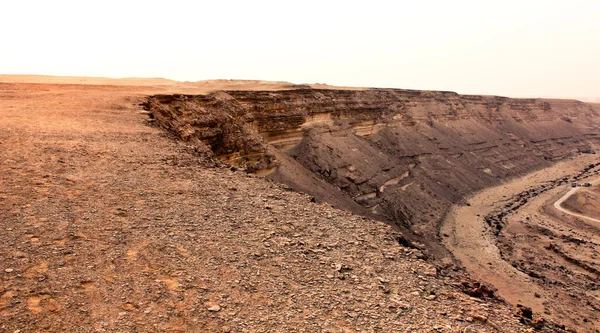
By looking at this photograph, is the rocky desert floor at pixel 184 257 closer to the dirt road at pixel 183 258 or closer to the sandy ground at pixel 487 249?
the dirt road at pixel 183 258

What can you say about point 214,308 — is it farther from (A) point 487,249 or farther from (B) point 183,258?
(A) point 487,249

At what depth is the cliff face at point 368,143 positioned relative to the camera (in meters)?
20.3

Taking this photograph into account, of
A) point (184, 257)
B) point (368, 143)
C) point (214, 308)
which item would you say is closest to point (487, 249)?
point (368, 143)

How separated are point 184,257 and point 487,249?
1959 centimetres

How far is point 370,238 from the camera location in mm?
9711

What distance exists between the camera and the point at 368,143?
3180 cm

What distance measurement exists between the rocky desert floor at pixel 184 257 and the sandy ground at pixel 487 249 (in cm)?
908

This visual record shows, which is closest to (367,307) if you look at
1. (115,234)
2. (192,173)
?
(115,234)

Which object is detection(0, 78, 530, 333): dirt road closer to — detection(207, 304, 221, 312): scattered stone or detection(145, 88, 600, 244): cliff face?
detection(207, 304, 221, 312): scattered stone

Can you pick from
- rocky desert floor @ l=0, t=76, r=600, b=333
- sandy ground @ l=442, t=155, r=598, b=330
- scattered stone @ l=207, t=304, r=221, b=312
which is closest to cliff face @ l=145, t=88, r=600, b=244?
sandy ground @ l=442, t=155, r=598, b=330

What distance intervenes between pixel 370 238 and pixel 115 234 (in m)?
5.83

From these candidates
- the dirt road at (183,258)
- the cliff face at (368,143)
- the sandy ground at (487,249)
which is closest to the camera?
the dirt road at (183,258)

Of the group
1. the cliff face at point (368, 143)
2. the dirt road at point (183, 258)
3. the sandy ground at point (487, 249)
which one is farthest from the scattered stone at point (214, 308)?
the sandy ground at point (487, 249)

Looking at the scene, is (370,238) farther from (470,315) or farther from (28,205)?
(28,205)
